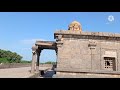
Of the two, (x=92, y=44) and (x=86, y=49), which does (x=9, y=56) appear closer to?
(x=86, y=49)

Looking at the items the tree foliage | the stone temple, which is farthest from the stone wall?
the tree foliage

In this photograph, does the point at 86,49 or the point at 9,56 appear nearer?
the point at 86,49

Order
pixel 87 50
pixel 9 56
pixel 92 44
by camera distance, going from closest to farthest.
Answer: pixel 92 44 < pixel 87 50 < pixel 9 56

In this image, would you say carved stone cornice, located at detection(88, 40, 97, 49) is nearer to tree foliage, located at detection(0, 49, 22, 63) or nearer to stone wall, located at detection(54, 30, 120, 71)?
stone wall, located at detection(54, 30, 120, 71)

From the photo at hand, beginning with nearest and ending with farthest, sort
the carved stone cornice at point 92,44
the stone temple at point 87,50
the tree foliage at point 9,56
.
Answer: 1. the stone temple at point 87,50
2. the carved stone cornice at point 92,44
3. the tree foliage at point 9,56

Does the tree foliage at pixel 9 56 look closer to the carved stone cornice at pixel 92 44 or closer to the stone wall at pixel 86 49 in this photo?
the stone wall at pixel 86 49

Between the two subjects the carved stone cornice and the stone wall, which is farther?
the carved stone cornice

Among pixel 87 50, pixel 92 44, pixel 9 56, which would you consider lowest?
pixel 9 56

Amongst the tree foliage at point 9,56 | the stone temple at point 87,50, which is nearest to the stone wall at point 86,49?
the stone temple at point 87,50

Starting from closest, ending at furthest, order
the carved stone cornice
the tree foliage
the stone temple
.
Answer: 1. the stone temple
2. the carved stone cornice
3. the tree foliage

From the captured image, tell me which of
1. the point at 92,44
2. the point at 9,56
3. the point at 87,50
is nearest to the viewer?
the point at 92,44

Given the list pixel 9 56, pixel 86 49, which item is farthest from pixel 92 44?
pixel 9 56
